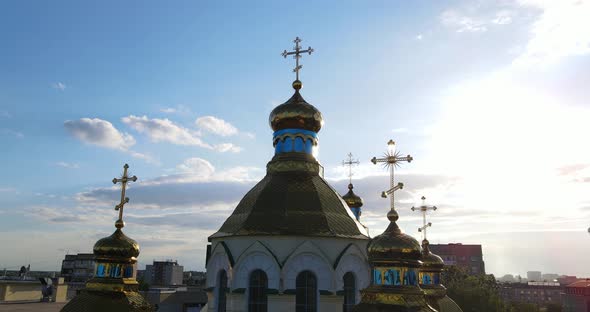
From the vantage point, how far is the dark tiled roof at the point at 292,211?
14.9 meters

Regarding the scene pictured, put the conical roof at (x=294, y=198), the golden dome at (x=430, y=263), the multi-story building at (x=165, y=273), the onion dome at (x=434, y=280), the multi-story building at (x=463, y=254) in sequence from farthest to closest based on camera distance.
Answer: the multi-story building at (x=463, y=254) < the multi-story building at (x=165, y=273) < the golden dome at (x=430, y=263) < the onion dome at (x=434, y=280) < the conical roof at (x=294, y=198)

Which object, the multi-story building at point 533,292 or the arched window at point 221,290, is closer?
the arched window at point 221,290

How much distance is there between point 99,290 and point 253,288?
459 cm

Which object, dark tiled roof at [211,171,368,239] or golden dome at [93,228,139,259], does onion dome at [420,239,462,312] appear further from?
golden dome at [93,228,139,259]

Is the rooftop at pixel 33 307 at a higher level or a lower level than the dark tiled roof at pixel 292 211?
lower

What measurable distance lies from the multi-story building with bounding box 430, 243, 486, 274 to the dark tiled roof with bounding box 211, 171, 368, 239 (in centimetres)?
7855

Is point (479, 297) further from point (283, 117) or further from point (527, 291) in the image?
point (527, 291)

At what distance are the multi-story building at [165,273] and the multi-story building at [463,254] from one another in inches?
1923

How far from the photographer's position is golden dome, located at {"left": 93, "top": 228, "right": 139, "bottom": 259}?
44.6ft

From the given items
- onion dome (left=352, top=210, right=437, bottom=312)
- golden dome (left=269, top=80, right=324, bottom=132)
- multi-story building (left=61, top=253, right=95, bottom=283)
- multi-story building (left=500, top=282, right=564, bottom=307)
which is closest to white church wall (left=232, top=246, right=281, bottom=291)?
onion dome (left=352, top=210, right=437, bottom=312)

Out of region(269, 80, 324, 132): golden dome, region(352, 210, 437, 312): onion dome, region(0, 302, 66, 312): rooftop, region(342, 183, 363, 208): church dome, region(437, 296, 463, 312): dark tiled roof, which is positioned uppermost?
region(269, 80, 324, 132): golden dome

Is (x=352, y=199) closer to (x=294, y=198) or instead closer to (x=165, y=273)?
(x=294, y=198)

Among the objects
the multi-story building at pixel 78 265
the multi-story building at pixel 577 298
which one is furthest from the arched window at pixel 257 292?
the multi-story building at pixel 78 265

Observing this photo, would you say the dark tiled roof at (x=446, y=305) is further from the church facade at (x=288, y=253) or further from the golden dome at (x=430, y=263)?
the church facade at (x=288, y=253)
